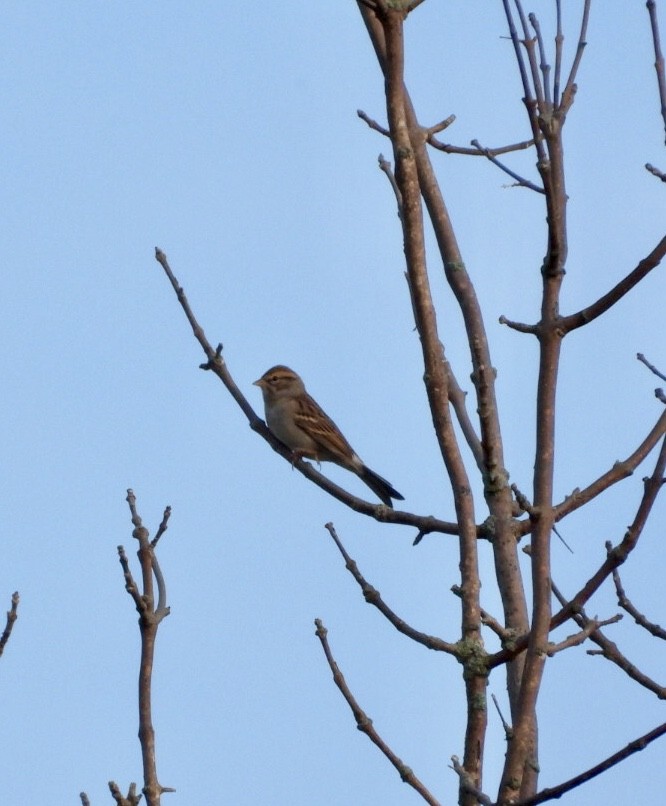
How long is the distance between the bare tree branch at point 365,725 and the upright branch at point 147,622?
0.49m

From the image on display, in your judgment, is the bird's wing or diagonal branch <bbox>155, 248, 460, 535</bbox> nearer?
diagonal branch <bbox>155, 248, 460, 535</bbox>

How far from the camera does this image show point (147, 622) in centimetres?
358

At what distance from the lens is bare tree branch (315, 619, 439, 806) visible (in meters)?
2.99

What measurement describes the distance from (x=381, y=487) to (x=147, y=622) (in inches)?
244

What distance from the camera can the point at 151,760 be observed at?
3.35 meters

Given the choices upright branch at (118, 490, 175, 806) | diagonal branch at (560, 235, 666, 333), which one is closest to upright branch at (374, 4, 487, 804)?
diagonal branch at (560, 235, 666, 333)

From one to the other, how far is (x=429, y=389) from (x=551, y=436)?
1.15 ft

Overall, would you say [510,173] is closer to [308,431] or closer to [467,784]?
[467,784]

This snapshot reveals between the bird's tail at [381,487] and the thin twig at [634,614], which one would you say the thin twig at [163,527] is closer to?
the thin twig at [634,614]

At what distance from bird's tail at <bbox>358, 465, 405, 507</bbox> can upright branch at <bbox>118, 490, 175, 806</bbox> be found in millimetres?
5616

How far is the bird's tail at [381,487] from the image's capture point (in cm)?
962

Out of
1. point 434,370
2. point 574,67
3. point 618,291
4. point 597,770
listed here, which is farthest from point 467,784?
point 574,67

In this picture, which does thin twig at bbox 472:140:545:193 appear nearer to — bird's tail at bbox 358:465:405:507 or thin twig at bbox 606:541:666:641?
thin twig at bbox 606:541:666:641

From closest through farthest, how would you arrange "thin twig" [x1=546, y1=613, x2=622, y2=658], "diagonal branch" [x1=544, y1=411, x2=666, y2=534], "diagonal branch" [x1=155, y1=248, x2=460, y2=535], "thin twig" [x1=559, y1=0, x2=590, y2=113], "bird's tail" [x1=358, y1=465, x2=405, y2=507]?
"thin twig" [x1=546, y1=613, x2=622, y2=658] → "thin twig" [x1=559, y1=0, x2=590, y2=113] → "diagonal branch" [x1=544, y1=411, x2=666, y2=534] → "diagonal branch" [x1=155, y1=248, x2=460, y2=535] → "bird's tail" [x1=358, y1=465, x2=405, y2=507]
